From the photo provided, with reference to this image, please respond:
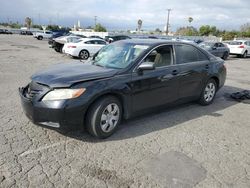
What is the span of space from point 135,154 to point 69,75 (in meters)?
1.58

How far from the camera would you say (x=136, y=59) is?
436 cm

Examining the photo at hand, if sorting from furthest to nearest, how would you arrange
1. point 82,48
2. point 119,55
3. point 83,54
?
1. point 83,54
2. point 82,48
3. point 119,55

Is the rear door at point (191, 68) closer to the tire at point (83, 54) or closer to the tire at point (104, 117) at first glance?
the tire at point (104, 117)

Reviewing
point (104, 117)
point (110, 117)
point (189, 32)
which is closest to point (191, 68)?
point (110, 117)

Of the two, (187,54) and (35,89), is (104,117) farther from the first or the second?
(187,54)

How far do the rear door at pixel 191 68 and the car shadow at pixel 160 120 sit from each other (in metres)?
0.41

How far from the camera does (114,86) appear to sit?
12.9ft

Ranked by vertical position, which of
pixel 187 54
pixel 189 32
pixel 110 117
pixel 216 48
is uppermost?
pixel 189 32

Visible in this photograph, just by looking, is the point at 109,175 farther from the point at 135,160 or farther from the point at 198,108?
the point at 198,108

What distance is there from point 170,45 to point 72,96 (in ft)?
8.10

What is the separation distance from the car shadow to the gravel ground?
0.02m

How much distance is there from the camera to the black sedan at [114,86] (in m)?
3.59

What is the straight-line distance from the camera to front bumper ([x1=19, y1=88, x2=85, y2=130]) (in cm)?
352

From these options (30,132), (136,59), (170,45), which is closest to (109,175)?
(30,132)
